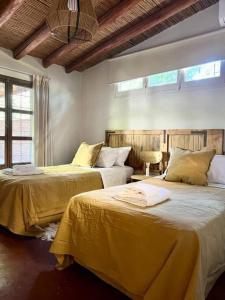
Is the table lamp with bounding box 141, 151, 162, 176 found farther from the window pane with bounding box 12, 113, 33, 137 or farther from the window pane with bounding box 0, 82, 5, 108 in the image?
the window pane with bounding box 0, 82, 5, 108

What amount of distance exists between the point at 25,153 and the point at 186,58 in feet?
10.5

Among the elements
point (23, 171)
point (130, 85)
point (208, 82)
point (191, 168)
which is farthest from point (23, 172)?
point (208, 82)

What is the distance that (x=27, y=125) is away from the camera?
4336 millimetres

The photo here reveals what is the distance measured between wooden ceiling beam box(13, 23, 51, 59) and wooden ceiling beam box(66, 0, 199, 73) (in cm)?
104

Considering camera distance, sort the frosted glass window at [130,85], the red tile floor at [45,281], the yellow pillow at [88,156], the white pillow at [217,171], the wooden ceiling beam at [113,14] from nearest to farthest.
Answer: the red tile floor at [45,281] → the white pillow at [217,171] → the wooden ceiling beam at [113,14] → the yellow pillow at [88,156] → the frosted glass window at [130,85]

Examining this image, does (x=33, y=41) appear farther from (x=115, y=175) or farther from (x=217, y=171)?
(x=217, y=171)

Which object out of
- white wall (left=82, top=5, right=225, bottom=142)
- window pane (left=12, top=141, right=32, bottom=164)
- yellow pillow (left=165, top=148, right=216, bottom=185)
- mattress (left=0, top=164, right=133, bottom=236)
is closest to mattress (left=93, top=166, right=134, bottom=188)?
mattress (left=0, top=164, right=133, bottom=236)

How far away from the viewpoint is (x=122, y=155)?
4109mm

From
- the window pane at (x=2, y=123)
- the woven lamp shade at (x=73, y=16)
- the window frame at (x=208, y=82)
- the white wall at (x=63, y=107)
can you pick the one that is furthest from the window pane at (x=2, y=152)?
the window frame at (x=208, y=82)

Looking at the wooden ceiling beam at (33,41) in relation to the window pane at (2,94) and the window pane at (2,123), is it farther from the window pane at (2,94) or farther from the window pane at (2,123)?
the window pane at (2,123)

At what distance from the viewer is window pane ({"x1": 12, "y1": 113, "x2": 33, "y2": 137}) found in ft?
13.6

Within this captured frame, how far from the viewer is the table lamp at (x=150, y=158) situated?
3.79 m

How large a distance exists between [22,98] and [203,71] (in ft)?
10.2

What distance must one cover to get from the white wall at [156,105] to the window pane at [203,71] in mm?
195
